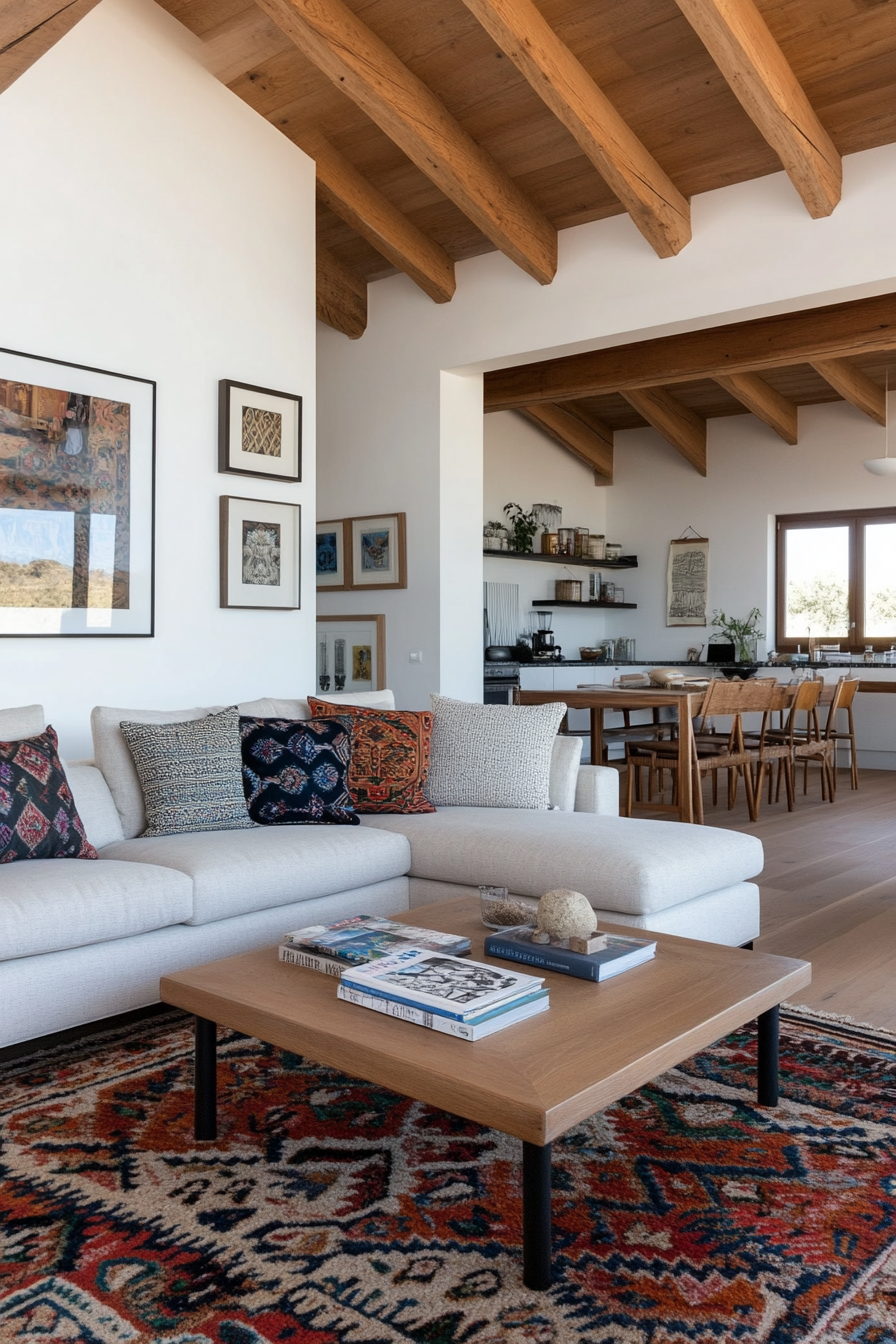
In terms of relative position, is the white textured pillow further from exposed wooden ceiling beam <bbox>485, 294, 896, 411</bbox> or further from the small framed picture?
exposed wooden ceiling beam <bbox>485, 294, 896, 411</bbox>

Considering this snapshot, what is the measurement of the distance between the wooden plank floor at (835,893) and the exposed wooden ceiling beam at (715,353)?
2705mm

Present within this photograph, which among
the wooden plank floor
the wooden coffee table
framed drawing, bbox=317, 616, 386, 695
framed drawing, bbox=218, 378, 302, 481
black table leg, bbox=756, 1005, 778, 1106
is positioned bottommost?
the wooden plank floor

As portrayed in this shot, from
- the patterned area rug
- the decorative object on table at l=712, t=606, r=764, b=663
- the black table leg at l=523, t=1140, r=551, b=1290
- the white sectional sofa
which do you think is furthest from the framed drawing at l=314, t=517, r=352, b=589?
the black table leg at l=523, t=1140, r=551, b=1290

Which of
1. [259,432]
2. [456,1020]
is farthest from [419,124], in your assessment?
[456,1020]

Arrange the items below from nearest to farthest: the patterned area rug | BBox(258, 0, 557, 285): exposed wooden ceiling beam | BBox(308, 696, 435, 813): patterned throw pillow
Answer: the patterned area rug, BBox(308, 696, 435, 813): patterned throw pillow, BBox(258, 0, 557, 285): exposed wooden ceiling beam

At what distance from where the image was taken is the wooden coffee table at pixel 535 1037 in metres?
1.61

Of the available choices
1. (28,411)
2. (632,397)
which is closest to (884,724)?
(632,397)

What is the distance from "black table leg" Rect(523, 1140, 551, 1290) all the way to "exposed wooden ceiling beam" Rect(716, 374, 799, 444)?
742 cm

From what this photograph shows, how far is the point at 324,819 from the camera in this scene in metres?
3.56

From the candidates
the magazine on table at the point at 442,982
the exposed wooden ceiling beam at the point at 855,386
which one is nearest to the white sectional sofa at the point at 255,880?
the magazine on table at the point at 442,982

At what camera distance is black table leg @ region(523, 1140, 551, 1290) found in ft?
5.24

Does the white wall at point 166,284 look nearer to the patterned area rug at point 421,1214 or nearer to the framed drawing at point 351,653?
the framed drawing at point 351,653

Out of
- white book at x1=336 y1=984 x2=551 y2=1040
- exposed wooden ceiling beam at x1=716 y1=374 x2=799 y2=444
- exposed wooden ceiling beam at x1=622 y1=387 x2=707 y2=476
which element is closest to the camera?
white book at x1=336 y1=984 x2=551 y2=1040

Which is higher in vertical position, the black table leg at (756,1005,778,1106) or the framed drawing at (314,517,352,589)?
the framed drawing at (314,517,352,589)
